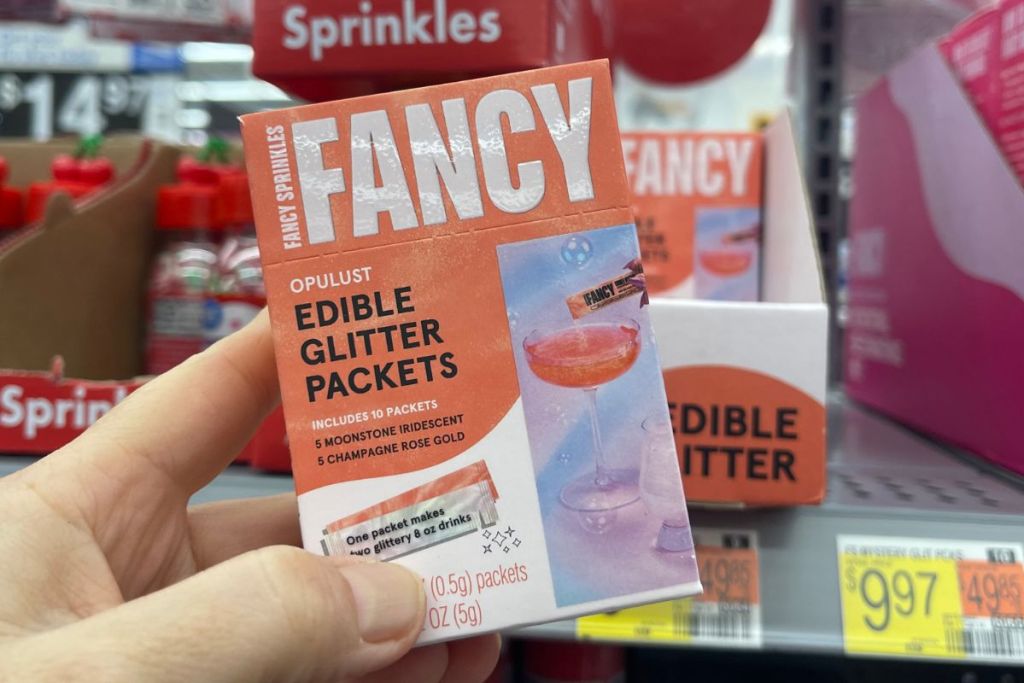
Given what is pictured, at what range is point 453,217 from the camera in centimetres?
46

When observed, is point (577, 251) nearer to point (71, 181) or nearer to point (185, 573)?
point (185, 573)

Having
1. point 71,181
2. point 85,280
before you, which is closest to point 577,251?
point 85,280

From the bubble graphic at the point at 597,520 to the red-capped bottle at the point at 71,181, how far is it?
786mm

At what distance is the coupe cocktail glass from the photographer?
0.46 metres

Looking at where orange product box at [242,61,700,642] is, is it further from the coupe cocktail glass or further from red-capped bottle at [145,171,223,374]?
red-capped bottle at [145,171,223,374]

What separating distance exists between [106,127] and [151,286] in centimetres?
106

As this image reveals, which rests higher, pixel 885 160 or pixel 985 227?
pixel 885 160

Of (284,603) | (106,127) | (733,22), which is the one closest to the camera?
(284,603)

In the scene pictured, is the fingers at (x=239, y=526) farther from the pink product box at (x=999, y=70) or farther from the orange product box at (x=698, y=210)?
the pink product box at (x=999, y=70)

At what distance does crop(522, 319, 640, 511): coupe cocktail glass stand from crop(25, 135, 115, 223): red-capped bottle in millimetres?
739

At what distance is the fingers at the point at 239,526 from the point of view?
610 millimetres

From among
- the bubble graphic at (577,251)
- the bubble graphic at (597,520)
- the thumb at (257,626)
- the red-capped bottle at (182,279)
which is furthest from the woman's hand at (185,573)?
the red-capped bottle at (182,279)

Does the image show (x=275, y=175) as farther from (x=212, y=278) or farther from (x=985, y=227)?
(x=985, y=227)

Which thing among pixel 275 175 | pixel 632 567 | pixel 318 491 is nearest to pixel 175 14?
pixel 275 175
